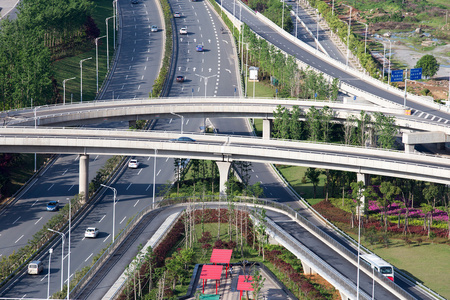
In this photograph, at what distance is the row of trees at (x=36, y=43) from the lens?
433ft

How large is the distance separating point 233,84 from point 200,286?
9264cm

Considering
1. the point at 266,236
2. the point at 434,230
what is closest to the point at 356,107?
the point at 434,230

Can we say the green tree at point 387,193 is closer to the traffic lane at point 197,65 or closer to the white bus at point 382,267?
the white bus at point 382,267

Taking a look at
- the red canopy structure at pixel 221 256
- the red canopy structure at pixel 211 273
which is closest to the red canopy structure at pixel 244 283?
the red canopy structure at pixel 211 273

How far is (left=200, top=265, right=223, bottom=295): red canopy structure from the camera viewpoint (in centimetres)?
7769

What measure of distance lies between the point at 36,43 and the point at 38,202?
49078mm

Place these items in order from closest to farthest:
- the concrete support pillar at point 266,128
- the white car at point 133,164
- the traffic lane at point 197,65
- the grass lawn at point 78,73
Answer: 1. the white car at point 133,164
2. the concrete support pillar at point 266,128
3. the grass lawn at point 78,73
4. the traffic lane at point 197,65

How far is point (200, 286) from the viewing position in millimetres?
79062

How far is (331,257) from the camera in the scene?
269ft

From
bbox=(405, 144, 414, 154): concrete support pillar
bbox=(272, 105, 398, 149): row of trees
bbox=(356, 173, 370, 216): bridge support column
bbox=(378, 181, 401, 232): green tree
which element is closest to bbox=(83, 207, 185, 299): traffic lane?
bbox=(356, 173, 370, 216): bridge support column

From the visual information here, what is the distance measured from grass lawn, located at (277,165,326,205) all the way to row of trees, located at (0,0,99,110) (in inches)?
1860

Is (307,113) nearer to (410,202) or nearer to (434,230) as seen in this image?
(410,202)

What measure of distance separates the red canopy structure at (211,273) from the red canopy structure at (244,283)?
2.40 meters

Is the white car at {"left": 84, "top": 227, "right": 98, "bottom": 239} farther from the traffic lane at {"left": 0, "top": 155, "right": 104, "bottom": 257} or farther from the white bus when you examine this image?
the white bus
